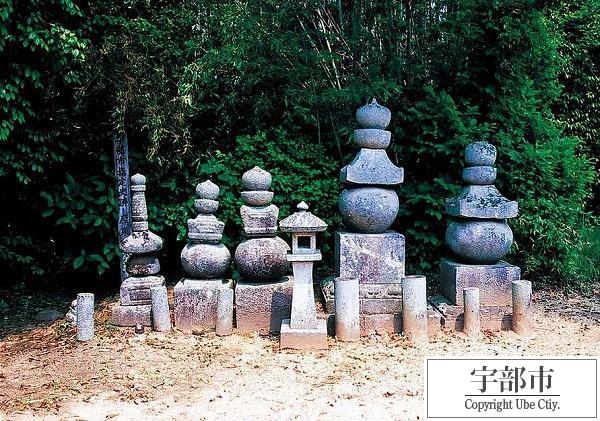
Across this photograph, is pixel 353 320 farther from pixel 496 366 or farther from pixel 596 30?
pixel 596 30

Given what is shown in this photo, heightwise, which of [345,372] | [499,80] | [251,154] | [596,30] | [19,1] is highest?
[596,30]

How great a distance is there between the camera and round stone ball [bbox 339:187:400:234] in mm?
5164

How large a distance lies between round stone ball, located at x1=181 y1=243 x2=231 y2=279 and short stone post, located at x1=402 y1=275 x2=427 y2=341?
1.61 meters

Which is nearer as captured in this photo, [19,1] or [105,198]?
[19,1]

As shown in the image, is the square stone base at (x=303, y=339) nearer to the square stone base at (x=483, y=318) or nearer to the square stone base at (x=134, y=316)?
the square stone base at (x=483, y=318)

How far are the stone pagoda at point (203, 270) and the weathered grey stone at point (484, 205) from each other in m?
2.18

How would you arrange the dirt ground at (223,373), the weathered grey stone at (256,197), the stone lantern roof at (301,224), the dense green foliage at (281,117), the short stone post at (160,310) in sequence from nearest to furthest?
1. the dirt ground at (223,373)
2. the stone lantern roof at (301,224)
3. the short stone post at (160,310)
4. the weathered grey stone at (256,197)
5. the dense green foliage at (281,117)

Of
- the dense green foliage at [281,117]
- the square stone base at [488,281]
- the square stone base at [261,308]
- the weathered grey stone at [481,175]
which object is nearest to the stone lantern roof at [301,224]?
the square stone base at [261,308]

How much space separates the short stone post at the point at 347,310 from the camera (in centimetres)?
468

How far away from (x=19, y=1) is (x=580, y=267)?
6774mm

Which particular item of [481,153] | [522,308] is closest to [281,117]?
[481,153]

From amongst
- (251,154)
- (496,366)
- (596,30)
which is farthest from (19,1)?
(596,30)

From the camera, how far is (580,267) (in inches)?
281

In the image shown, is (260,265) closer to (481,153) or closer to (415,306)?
(415,306)
